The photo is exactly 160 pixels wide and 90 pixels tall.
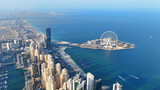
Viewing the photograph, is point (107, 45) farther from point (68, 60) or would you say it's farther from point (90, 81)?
point (90, 81)

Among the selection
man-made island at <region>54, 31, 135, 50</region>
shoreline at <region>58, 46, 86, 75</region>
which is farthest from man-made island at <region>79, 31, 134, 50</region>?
shoreline at <region>58, 46, 86, 75</region>

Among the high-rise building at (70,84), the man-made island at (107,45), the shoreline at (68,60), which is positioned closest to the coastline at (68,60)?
the shoreline at (68,60)

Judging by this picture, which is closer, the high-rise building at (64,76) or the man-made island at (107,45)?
the high-rise building at (64,76)

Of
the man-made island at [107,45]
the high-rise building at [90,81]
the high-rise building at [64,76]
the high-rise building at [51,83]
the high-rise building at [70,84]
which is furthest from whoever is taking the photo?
the man-made island at [107,45]

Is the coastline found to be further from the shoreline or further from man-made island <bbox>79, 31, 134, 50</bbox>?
man-made island <bbox>79, 31, 134, 50</bbox>

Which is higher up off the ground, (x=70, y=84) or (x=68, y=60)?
(x=70, y=84)

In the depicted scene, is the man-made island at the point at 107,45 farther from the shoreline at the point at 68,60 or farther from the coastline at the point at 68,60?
the coastline at the point at 68,60

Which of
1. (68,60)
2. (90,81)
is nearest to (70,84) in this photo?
(90,81)

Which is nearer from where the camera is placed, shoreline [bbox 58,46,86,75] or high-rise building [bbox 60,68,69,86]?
high-rise building [bbox 60,68,69,86]

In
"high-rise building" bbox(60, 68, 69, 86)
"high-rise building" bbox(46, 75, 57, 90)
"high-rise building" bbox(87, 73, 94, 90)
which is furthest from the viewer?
"high-rise building" bbox(60, 68, 69, 86)

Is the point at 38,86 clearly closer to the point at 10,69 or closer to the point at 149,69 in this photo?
the point at 10,69

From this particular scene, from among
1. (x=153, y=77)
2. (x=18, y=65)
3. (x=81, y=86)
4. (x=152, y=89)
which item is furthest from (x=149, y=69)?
(x=18, y=65)
